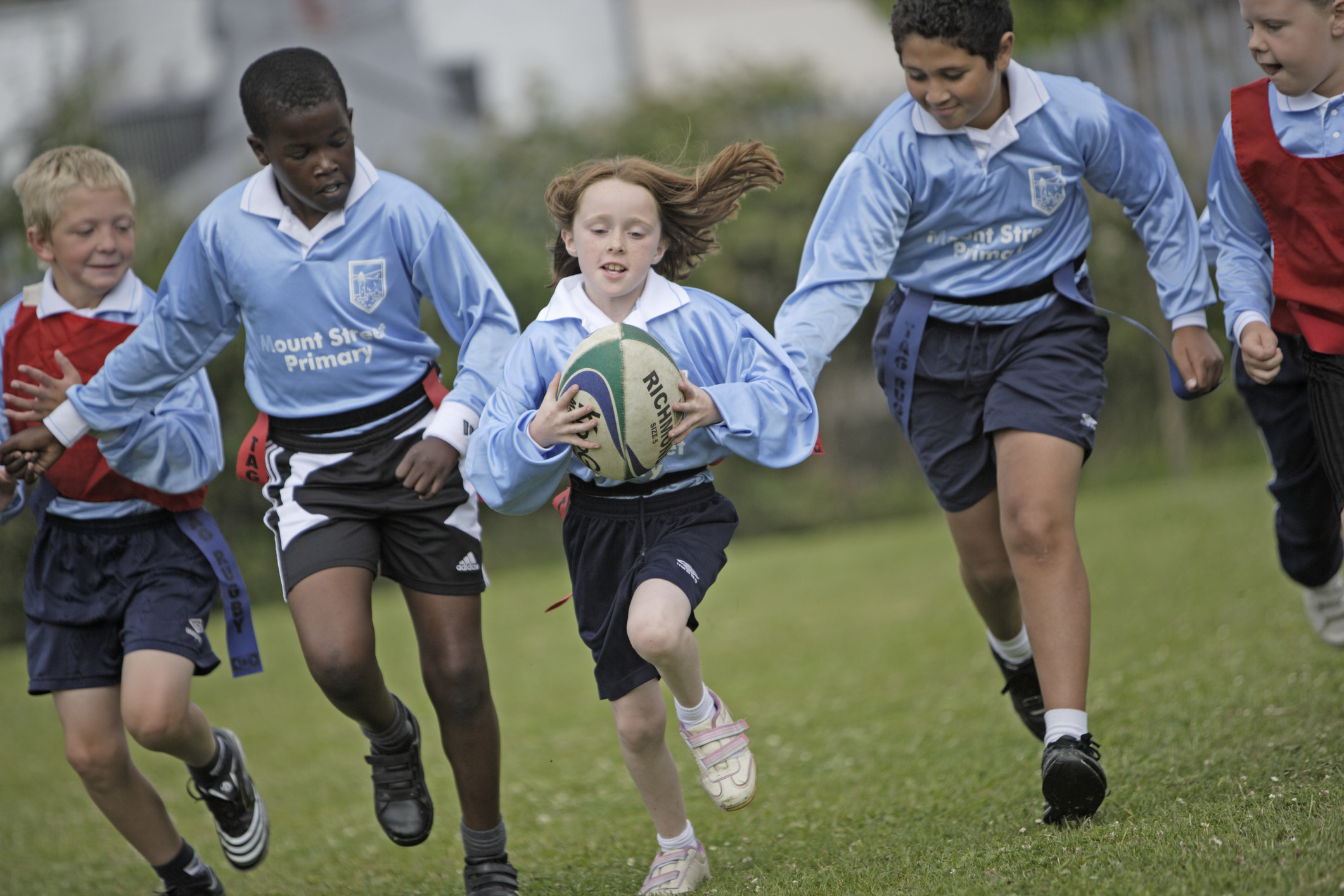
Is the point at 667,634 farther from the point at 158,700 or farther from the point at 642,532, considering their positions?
the point at 158,700

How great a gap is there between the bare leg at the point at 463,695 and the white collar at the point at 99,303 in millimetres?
1376

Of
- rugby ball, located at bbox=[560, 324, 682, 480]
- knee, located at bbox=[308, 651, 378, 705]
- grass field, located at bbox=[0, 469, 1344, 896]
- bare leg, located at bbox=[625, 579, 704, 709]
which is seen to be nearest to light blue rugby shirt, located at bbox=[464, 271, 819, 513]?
rugby ball, located at bbox=[560, 324, 682, 480]

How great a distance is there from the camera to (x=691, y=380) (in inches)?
134

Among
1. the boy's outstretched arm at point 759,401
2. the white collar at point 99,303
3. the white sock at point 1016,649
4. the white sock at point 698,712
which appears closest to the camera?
the boy's outstretched arm at point 759,401

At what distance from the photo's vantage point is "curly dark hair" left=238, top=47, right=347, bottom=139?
11.6ft

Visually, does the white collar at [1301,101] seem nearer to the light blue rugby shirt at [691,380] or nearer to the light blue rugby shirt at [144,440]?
the light blue rugby shirt at [691,380]

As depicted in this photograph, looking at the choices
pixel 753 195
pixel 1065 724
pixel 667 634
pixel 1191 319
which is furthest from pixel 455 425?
pixel 753 195

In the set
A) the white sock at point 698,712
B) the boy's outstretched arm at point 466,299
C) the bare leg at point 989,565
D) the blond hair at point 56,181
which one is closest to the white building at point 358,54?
the blond hair at point 56,181

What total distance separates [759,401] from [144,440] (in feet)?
6.47

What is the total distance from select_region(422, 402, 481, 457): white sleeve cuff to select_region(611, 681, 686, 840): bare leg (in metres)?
0.80

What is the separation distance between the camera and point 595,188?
3.46 m

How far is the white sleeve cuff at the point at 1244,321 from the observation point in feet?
11.6

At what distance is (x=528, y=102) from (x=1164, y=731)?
11.6 metres

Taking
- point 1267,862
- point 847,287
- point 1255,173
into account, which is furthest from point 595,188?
point 1267,862
